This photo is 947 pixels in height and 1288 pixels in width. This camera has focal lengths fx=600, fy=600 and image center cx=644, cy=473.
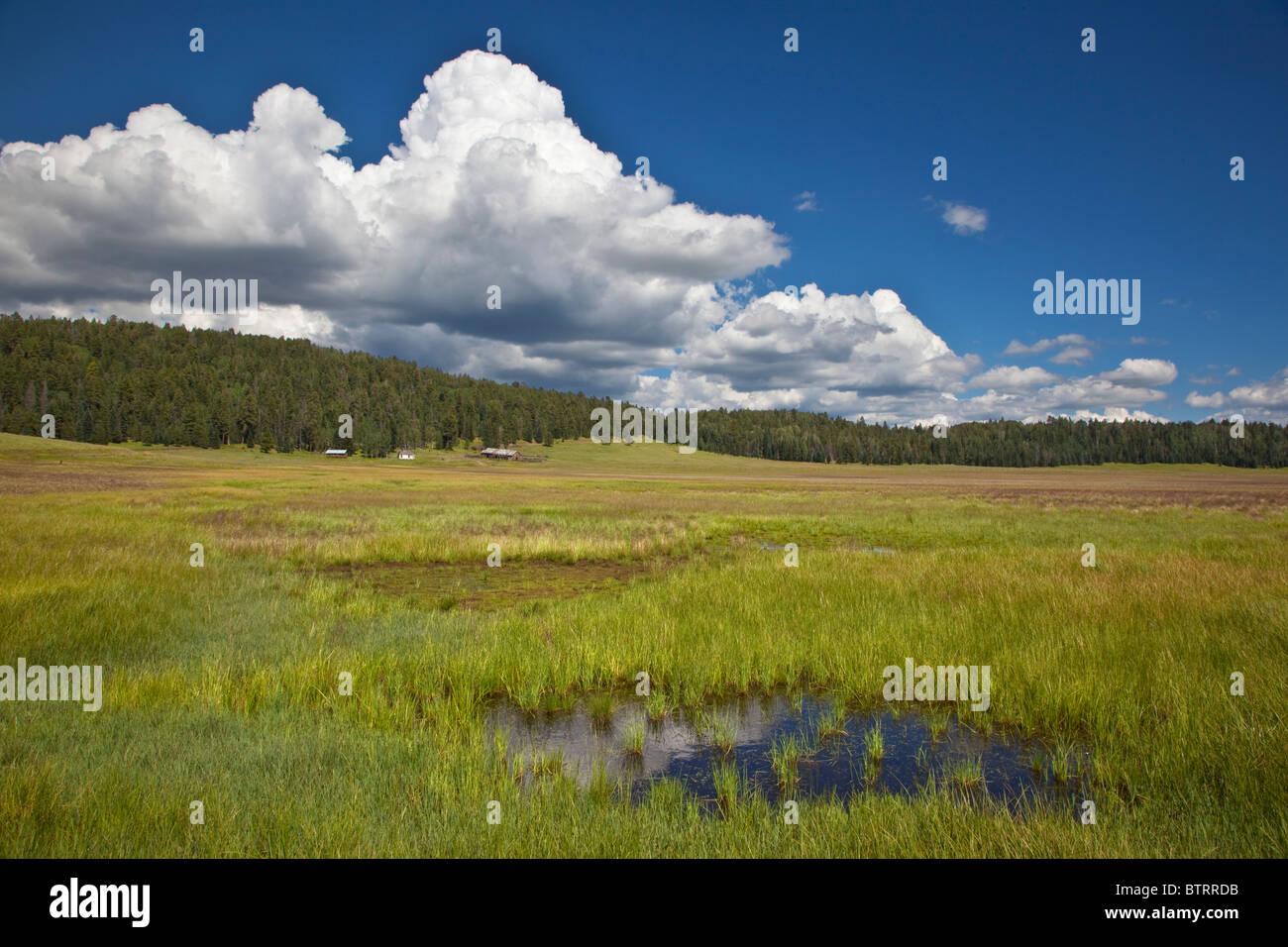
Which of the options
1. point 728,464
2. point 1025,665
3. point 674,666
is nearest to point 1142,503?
point 1025,665

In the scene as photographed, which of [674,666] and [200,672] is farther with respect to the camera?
[674,666]

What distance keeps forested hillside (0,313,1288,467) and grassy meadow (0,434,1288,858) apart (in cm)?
13958

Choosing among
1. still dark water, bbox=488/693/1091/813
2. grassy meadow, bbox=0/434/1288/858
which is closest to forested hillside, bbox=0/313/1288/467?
grassy meadow, bbox=0/434/1288/858

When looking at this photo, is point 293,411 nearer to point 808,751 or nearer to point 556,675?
point 556,675

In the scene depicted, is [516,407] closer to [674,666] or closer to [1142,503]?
[1142,503]

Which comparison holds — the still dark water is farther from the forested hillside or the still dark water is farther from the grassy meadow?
the forested hillside

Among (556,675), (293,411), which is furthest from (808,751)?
(293,411)

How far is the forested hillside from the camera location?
135 m

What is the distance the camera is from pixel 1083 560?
18.1 meters

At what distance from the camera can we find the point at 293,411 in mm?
152625

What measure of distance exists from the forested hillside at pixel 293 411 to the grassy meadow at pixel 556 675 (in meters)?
140

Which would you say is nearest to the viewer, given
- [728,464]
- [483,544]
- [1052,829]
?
[1052,829]

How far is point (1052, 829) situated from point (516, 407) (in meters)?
188

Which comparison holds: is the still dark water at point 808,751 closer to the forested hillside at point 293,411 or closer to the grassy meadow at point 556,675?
the grassy meadow at point 556,675
